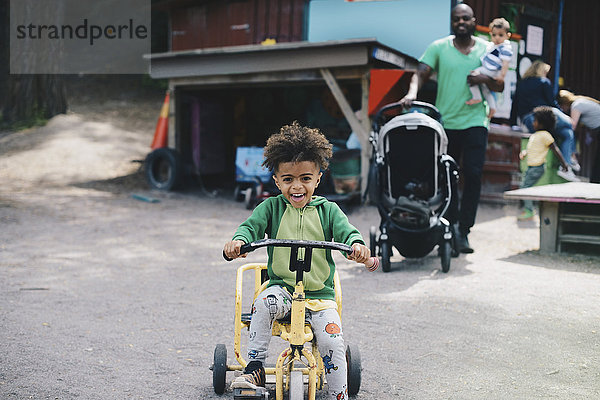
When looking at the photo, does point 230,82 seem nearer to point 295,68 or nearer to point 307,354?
point 295,68

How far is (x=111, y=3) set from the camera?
2580cm

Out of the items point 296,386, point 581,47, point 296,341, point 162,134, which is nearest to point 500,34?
point 296,341

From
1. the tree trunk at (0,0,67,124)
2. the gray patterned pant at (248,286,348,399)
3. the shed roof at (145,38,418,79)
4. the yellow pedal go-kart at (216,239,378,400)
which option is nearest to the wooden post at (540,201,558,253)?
the shed roof at (145,38,418,79)

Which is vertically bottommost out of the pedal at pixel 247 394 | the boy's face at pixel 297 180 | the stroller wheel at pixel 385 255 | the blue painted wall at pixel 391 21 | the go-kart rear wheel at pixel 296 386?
the stroller wheel at pixel 385 255

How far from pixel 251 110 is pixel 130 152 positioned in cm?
282

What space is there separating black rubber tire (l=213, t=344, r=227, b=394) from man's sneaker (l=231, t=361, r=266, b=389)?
0.29 meters

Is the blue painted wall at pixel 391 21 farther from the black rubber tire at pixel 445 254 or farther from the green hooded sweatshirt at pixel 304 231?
the green hooded sweatshirt at pixel 304 231

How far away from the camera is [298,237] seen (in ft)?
9.60

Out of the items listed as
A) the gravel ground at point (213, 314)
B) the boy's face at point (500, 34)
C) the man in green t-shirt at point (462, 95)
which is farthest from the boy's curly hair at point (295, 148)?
the boy's face at point (500, 34)

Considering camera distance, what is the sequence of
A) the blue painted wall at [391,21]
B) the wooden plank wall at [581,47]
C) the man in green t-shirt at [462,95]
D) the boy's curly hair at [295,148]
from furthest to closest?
the wooden plank wall at [581,47], the blue painted wall at [391,21], the man in green t-shirt at [462,95], the boy's curly hair at [295,148]

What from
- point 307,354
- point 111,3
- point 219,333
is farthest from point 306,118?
A: point 111,3

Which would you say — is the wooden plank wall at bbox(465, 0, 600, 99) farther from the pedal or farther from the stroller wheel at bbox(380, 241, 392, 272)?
the pedal

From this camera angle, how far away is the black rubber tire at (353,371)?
3059 mm

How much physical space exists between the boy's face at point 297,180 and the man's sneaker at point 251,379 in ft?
2.39
